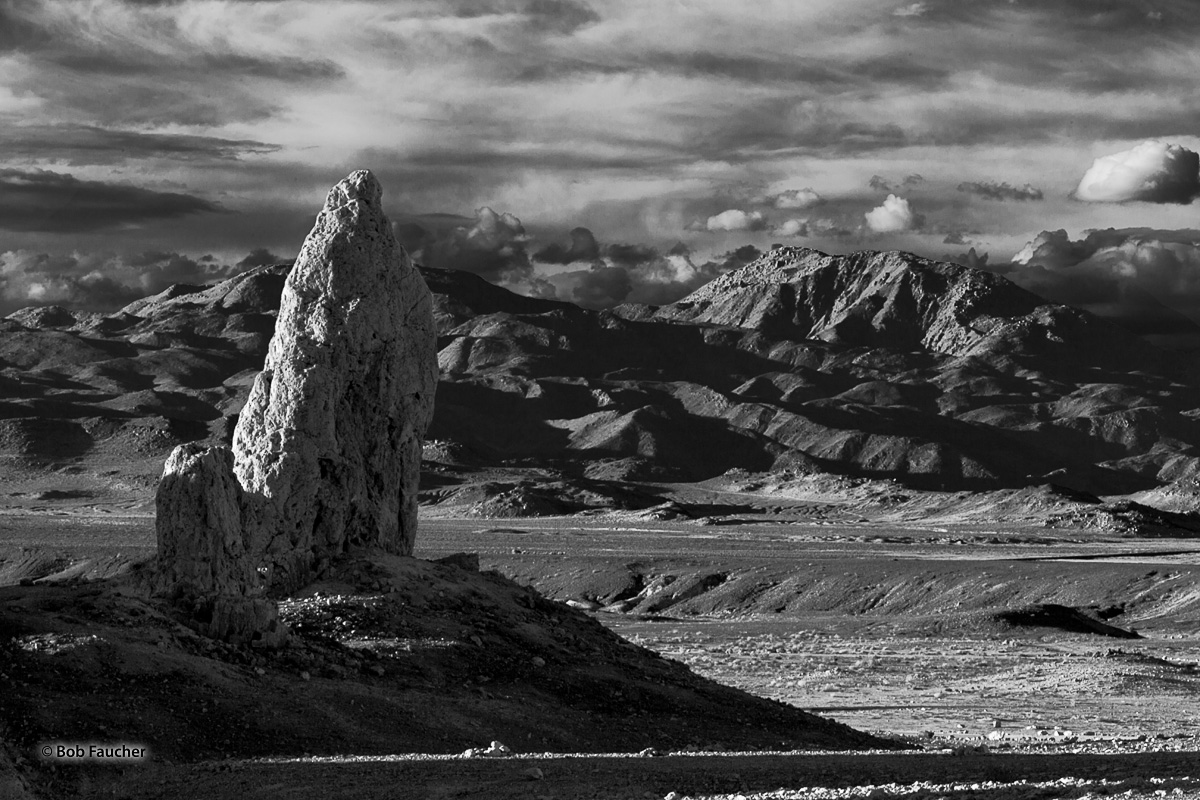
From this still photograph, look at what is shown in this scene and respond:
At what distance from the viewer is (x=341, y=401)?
112 ft

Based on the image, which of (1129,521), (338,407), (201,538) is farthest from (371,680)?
(1129,521)

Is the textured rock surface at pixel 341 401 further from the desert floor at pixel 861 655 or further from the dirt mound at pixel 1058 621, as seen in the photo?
the dirt mound at pixel 1058 621

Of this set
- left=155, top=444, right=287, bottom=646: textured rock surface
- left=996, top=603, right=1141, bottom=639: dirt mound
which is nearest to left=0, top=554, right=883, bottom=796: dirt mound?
left=155, top=444, right=287, bottom=646: textured rock surface

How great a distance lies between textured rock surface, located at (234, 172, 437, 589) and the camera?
3303 cm

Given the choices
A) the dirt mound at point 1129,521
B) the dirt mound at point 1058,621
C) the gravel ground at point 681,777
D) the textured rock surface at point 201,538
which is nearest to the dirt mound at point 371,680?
the textured rock surface at point 201,538

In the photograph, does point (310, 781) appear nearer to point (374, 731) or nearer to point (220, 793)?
point (220, 793)

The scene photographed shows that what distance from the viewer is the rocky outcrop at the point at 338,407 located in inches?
1296

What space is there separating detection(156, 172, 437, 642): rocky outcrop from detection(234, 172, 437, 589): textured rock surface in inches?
0.9

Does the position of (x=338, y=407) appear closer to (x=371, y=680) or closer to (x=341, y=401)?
(x=341, y=401)

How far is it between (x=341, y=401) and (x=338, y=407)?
16 centimetres

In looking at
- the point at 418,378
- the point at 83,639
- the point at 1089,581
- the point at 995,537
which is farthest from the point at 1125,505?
the point at 83,639

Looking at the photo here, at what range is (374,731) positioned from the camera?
84.8 feet

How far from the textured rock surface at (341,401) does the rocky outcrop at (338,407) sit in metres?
0.02

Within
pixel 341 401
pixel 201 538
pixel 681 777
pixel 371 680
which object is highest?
pixel 341 401
